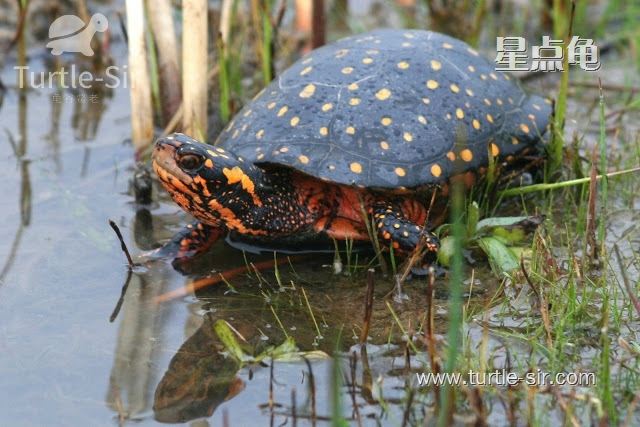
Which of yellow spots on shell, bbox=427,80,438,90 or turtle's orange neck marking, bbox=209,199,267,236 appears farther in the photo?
yellow spots on shell, bbox=427,80,438,90

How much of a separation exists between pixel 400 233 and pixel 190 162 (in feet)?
3.43

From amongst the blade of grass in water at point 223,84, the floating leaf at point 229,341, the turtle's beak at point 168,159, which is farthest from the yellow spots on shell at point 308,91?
the floating leaf at point 229,341

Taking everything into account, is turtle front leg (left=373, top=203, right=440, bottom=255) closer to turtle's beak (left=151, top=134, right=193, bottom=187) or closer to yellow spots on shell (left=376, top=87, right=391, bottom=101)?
yellow spots on shell (left=376, top=87, right=391, bottom=101)

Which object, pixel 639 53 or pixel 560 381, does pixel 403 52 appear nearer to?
pixel 560 381

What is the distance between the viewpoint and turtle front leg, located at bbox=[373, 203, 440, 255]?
160 inches

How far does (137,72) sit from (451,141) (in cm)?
211

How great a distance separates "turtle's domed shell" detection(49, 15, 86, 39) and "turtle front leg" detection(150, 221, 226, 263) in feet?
11.7

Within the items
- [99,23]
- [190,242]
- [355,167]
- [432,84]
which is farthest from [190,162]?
[99,23]

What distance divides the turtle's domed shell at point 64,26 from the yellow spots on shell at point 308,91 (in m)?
3.57

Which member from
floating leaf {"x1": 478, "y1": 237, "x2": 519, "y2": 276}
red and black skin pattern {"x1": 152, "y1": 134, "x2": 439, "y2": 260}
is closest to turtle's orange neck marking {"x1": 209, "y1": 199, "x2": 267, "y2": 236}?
red and black skin pattern {"x1": 152, "y1": 134, "x2": 439, "y2": 260}

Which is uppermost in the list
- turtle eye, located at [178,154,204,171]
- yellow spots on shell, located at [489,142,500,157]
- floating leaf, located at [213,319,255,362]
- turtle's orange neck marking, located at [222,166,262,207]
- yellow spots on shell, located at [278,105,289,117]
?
yellow spots on shell, located at [278,105,289,117]

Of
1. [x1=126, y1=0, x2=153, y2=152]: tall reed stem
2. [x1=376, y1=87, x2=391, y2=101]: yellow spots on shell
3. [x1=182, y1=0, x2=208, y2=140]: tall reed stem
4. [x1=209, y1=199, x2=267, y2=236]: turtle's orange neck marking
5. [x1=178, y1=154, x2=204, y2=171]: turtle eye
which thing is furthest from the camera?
[x1=126, y1=0, x2=153, y2=152]: tall reed stem

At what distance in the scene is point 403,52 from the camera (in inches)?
179

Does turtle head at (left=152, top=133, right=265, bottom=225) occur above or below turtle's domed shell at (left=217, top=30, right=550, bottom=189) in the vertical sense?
below
